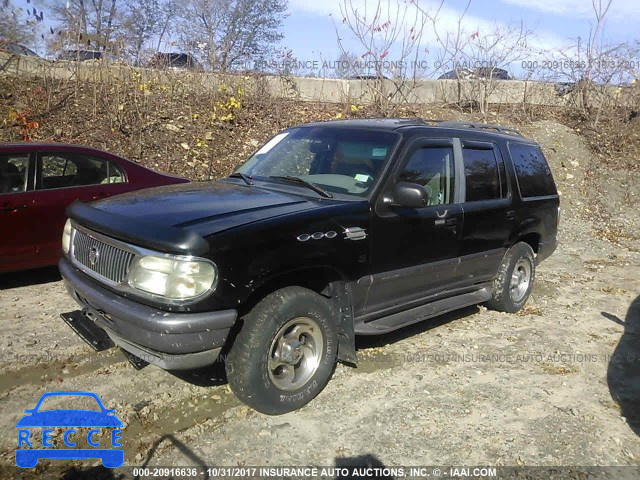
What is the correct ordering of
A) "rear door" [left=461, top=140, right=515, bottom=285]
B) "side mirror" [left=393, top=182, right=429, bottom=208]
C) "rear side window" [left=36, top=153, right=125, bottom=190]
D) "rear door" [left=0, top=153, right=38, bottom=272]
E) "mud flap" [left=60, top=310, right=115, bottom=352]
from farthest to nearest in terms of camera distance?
"rear side window" [left=36, top=153, right=125, bottom=190]
"rear door" [left=0, top=153, right=38, bottom=272]
"rear door" [left=461, top=140, right=515, bottom=285]
"side mirror" [left=393, top=182, right=429, bottom=208]
"mud flap" [left=60, top=310, right=115, bottom=352]

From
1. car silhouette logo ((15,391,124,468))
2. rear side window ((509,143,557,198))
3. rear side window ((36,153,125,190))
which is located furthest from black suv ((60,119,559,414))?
rear side window ((36,153,125,190))

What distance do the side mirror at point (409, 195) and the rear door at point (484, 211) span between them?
1026mm

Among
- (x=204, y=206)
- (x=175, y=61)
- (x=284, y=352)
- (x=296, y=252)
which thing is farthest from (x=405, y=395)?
(x=175, y=61)

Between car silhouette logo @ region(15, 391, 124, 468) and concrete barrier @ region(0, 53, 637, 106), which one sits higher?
concrete barrier @ region(0, 53, 637, 106)

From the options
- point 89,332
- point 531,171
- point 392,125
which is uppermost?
point 392,125

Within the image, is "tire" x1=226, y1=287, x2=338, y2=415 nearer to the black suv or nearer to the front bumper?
the black suv

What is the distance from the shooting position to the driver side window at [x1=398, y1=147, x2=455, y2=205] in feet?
14.5

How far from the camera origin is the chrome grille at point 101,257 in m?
3.32

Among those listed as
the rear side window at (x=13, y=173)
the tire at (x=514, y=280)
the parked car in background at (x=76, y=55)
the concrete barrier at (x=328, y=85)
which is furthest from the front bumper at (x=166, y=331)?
the parked car in background at (x=76, y=55)

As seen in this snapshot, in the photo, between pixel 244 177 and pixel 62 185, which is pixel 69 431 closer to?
pixel 244 177

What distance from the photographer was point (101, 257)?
352 centimetres

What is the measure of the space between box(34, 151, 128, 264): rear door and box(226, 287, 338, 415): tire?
3.54m

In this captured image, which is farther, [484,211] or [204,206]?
[484,211]

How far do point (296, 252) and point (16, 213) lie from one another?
3.78 metres
